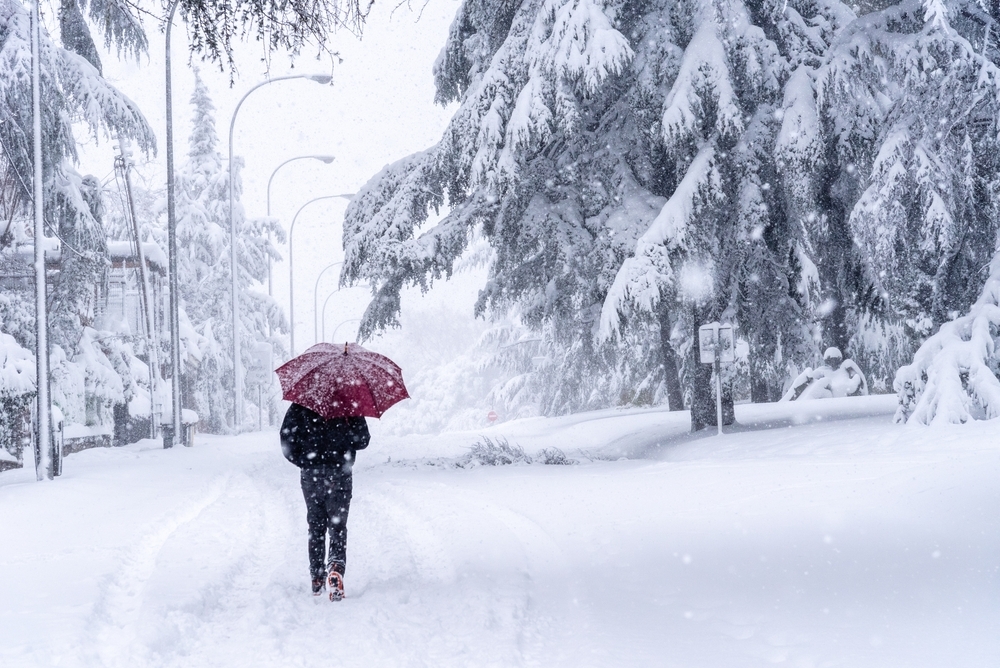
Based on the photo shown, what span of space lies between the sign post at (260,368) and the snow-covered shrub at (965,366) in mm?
36591

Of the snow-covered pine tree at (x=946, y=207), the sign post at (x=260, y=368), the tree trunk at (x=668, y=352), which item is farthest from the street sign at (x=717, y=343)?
the sign post at (x=260, y=368)

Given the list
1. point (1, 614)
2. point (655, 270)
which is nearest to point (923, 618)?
→ point (1, 614)

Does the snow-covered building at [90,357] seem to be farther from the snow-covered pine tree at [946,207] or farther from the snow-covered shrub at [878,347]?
the snow-covered shrub at [878,347]

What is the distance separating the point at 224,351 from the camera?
43031 mm

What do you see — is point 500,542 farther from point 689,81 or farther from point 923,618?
point 689,81

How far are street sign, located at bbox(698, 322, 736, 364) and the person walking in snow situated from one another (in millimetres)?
11099

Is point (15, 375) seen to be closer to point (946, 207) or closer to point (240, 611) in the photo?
point (240, 611)

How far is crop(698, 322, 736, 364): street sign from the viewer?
1705cm

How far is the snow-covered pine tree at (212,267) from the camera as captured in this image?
140 ft

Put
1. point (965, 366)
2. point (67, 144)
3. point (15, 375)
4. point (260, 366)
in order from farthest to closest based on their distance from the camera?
1. point (260, 366)
2. point (67, 144)
3. point (15, 375)
4. point (965, 366)

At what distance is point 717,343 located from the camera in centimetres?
1714

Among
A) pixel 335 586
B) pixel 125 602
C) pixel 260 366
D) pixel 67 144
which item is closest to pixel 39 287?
pixel 67 144

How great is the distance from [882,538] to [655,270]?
8.13m

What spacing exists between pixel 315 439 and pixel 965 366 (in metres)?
10.1
